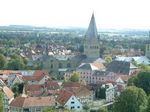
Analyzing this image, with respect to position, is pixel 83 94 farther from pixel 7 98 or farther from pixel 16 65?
pixel 16 65

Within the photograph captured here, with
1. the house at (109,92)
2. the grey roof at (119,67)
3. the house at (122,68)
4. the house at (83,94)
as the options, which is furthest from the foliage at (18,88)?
the grey roof at (119,67)

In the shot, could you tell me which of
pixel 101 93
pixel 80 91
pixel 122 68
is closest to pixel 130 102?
pixel 80 91

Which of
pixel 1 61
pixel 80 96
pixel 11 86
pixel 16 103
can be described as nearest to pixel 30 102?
pixel 16 103

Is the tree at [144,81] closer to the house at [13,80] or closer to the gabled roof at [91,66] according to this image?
the house at [13,80]

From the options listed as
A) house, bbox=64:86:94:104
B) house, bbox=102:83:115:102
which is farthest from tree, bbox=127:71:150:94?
house, bbox=64:86:94:104

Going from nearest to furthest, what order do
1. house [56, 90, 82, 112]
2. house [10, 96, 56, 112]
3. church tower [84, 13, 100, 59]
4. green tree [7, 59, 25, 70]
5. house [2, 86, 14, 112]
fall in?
house [10, 96, 56, 112] < house [56, 90, 82, 112] < house [2, 86, 14, 112] < green tree [7, 59, 25, 70] < church tower [84, 13, 100, 59]

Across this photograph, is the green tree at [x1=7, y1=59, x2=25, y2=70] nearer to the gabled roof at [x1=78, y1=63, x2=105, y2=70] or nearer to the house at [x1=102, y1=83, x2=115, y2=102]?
the gabled roof at [x1=78, y1=63, x2=105, y2=70]

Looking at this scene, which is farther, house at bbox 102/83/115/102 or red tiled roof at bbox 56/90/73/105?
house at bbox 102/83/115/102
